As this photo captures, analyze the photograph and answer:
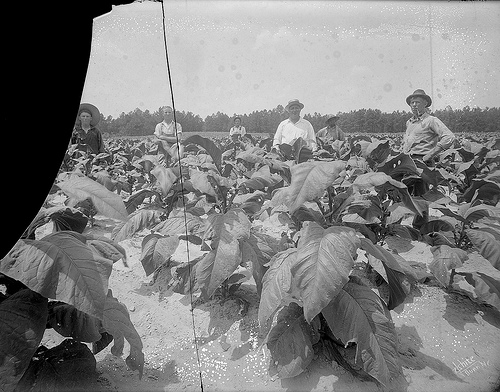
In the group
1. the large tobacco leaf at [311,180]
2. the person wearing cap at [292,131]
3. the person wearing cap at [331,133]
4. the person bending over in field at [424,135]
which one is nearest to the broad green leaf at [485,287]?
the large tobacco leaf at [311,180]

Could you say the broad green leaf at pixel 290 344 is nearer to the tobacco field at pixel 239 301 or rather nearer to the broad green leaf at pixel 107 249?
the tobacco field at pixel 239 301

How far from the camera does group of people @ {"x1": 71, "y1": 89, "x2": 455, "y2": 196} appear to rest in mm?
456

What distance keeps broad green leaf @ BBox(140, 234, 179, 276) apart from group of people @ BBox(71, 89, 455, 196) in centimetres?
24

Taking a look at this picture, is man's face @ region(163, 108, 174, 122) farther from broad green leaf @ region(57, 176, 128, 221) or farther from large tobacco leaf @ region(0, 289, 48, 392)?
large tobacco leaf @ region(0, 289, 48, 392)

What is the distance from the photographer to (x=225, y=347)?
0.72 meters

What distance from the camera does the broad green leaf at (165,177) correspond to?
964 millimetres

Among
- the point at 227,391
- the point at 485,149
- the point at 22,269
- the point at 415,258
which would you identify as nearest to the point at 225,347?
the point at 227,391

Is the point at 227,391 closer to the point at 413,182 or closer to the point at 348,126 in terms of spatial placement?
the point at 348,126

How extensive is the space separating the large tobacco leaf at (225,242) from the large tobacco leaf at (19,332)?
29 cm

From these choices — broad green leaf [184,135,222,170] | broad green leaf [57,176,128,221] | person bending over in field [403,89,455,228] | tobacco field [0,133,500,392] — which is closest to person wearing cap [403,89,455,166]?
person bending over in field [403,89,455,228]

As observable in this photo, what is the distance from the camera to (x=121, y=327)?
54cm

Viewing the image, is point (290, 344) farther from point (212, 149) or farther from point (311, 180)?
point (212, 149)

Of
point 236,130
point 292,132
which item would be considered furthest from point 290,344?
point 292,132

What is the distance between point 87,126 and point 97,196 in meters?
0.10
